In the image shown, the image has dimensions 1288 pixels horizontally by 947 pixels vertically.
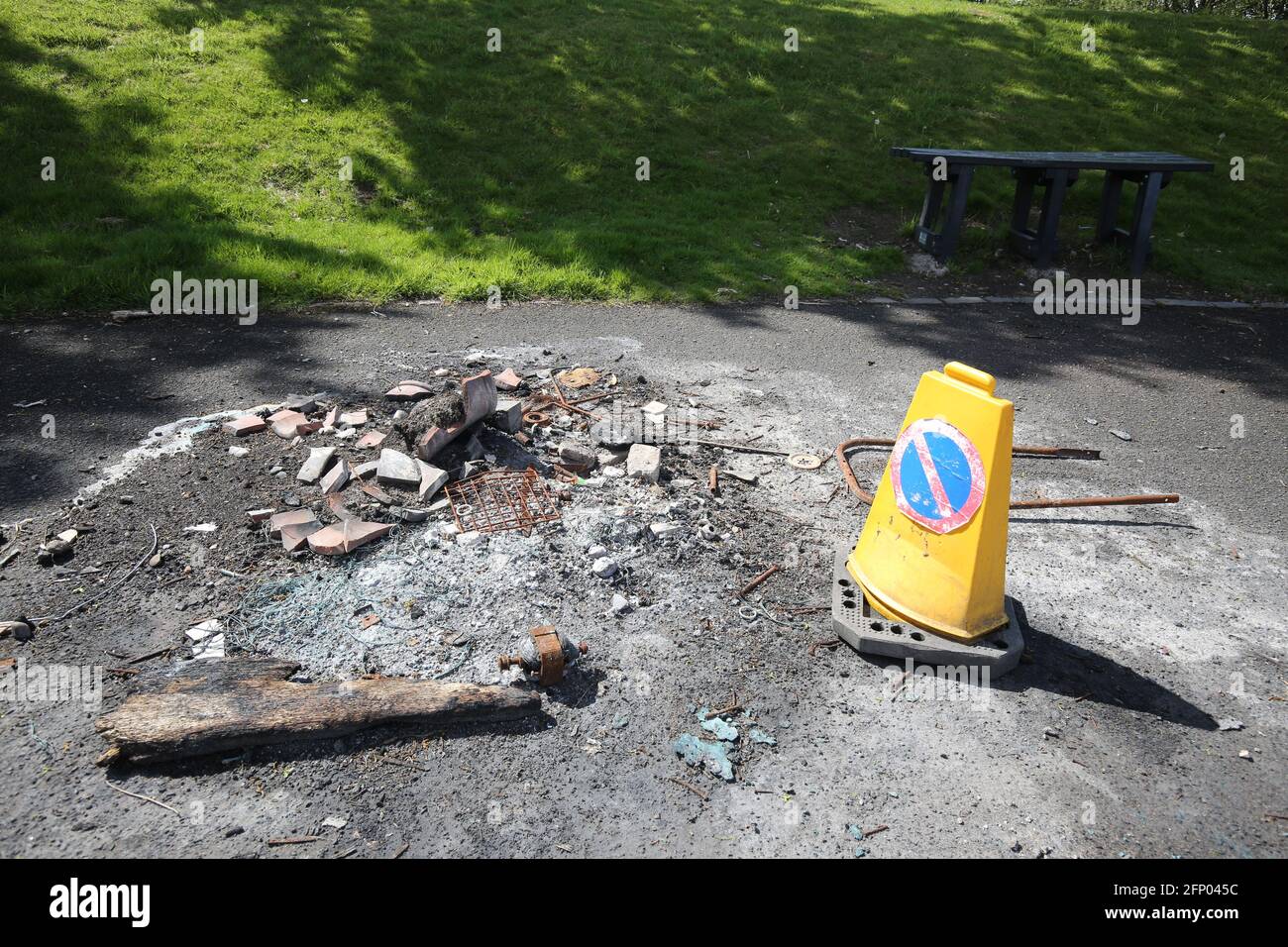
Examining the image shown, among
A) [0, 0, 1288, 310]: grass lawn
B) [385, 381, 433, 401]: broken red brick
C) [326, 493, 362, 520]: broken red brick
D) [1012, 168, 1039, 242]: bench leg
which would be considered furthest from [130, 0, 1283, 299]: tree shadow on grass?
[326, 493, 362, 520]: broken red brick

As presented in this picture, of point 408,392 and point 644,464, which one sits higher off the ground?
point 408,392

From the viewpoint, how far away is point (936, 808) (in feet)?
8.86

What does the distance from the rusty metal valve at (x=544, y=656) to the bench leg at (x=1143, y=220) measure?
8437mm

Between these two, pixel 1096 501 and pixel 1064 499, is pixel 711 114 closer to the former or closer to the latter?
pixel 1064 499

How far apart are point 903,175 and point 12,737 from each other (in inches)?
406

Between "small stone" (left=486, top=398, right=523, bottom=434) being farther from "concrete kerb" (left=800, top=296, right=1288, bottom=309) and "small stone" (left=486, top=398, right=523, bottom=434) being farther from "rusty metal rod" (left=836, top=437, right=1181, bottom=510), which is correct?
"concrete kerb" (left=800, top=296, right=1288, bottom=309)

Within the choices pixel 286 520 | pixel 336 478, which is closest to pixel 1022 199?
pixel 336 478

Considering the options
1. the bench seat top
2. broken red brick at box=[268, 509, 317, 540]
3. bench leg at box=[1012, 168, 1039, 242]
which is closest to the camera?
broken red brick at box=[268, 509, 317, 540]

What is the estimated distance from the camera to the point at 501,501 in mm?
4152

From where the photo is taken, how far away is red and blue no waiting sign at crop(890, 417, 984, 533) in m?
3.21

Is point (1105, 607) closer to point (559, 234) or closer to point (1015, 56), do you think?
point (559, 234)

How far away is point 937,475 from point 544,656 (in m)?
1.78

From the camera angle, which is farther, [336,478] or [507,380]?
[507,380]
